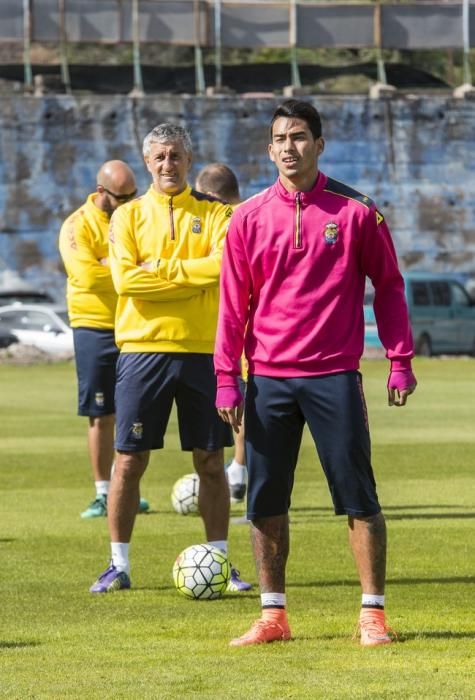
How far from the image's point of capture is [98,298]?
12367 millimetres

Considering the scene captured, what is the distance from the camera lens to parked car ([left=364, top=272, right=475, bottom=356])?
4184 centimetres

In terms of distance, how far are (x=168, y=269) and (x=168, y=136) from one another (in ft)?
2.26

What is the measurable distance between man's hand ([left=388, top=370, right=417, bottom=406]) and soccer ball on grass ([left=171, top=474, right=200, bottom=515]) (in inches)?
208

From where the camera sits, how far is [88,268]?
12.2 metres

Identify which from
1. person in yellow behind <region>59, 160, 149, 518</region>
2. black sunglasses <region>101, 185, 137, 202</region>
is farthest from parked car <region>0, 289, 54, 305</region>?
black sunglasses <region>101, 185, 137, 202</region>

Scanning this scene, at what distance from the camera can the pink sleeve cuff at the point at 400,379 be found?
7430 millimetres

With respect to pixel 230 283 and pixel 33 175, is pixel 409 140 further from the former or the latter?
pixel 230 283

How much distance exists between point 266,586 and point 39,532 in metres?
4.43

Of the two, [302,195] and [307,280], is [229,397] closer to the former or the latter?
[307,280]

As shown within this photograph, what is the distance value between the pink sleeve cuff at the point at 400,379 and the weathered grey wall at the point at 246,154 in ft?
136

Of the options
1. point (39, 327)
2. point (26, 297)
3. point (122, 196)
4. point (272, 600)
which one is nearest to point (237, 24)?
point (26, 297)

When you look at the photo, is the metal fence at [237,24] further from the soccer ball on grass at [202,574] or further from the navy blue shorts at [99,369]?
the soccer ball on grass at [202,574]

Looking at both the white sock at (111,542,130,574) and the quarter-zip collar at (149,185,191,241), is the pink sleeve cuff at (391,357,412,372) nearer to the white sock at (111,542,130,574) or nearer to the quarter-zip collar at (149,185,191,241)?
the quarter-zip collar at (149,185,191,241)

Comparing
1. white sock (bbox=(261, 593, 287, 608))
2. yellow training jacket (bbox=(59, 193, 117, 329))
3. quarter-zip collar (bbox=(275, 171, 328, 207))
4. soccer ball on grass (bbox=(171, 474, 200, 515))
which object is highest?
quarter-zip collar (bbox=(275, 171, 328, 207))
